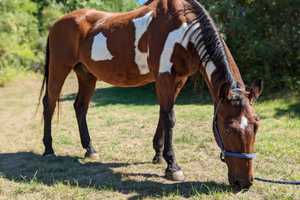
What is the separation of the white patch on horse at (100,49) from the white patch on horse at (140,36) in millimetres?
419

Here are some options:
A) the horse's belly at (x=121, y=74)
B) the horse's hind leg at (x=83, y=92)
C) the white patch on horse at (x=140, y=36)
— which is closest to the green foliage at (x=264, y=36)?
the horse's hind leg at (x=83, y=92)

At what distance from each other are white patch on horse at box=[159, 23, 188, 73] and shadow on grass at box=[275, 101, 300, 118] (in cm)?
451

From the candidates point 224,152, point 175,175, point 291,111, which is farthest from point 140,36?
point 291,111

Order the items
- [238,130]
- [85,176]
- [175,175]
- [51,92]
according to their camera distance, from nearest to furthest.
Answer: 1. [238,130]
2. [175,175]
3. [85,176]
4. [51,92]

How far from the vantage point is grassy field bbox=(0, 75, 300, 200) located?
177 inches

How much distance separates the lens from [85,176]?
5141mm

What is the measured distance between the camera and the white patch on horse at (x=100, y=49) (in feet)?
18.7

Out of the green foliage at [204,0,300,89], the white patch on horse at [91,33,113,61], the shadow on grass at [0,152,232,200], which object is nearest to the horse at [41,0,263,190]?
the white patch on horse at [91,33,113,61]

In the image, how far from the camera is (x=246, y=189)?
4.22 meters

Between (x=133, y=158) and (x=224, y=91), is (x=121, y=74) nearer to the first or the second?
(x=133, y=158)

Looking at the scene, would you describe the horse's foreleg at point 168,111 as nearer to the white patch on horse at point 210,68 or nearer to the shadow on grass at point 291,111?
the white patch on horse at point 210,68

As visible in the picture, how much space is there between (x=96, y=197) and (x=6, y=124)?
18.8ft

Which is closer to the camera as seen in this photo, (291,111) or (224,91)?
(224,91)

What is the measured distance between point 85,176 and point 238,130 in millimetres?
1915
